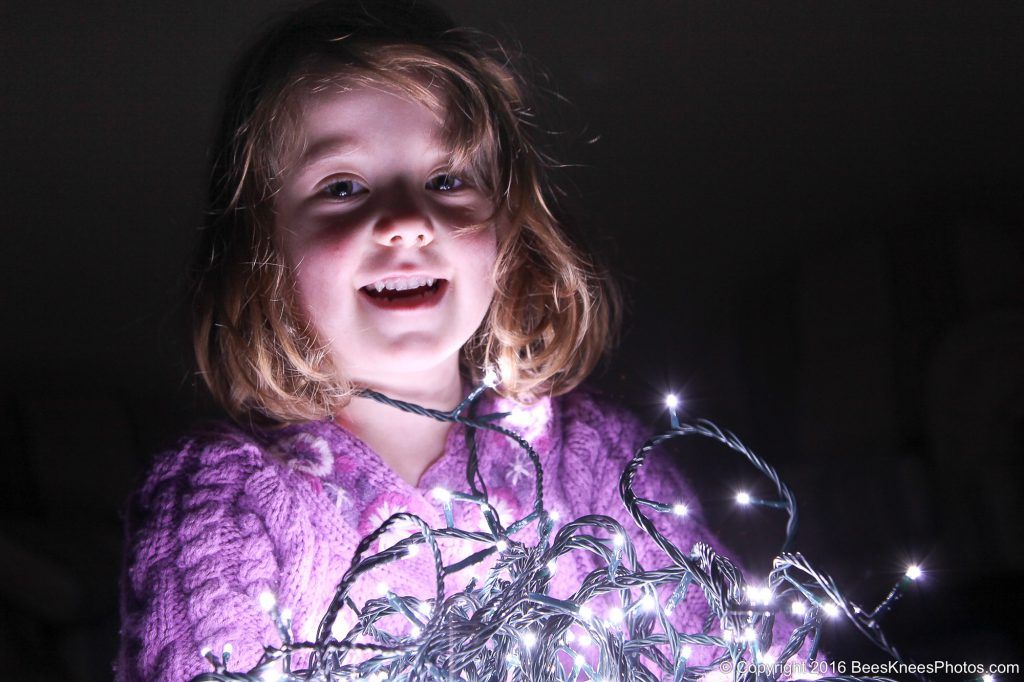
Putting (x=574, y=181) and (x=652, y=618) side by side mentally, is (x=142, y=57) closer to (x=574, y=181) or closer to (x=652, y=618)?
(x=574, y=181)

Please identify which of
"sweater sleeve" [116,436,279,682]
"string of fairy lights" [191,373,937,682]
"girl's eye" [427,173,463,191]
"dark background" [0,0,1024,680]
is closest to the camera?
"string of fairy lights" [191,373,937,682]

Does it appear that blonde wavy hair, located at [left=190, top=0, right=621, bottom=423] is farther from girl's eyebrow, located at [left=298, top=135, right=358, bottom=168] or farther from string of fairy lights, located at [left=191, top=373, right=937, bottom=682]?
string of fairy lights, located at [left=191, top=373, right=937, bottom=682]

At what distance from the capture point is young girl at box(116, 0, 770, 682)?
73 centimetres

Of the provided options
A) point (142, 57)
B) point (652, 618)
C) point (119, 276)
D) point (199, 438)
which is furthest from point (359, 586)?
point (142, 57)

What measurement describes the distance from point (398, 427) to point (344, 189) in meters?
0.22

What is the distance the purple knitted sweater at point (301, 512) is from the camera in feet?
2.28

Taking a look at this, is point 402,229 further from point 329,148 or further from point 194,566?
point 194,566

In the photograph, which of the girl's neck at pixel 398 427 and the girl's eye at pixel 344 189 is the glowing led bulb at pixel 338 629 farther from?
the girl's eye at pixel 344 189

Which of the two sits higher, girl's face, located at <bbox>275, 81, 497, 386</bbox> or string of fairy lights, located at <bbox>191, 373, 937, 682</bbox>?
girl's face, located at <bbox>275, 81, 497, 386</bbox>

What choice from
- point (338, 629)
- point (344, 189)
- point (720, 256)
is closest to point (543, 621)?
point (338, 629)

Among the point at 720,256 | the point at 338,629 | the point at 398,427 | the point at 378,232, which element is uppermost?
the point at 720,256

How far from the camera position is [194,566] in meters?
0.71

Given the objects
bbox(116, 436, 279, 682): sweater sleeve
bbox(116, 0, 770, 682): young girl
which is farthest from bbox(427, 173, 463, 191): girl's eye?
bbox(116, 436, 279, 682): sweater sleeve

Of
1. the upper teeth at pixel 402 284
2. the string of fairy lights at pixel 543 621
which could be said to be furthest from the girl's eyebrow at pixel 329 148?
the string of fairy lights at pixel 543 621
